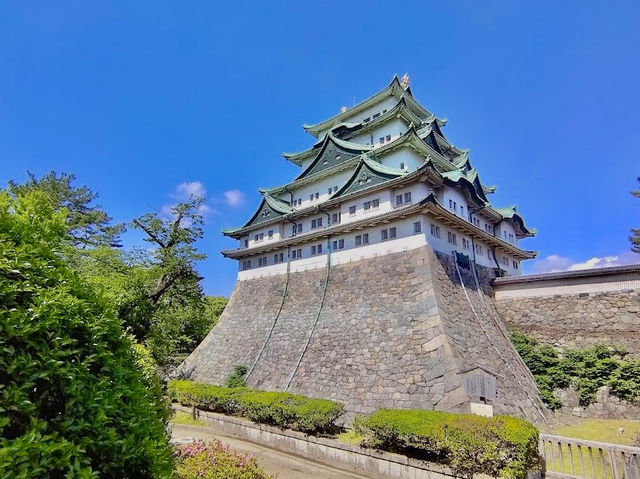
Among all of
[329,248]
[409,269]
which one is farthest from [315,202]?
[409,269]

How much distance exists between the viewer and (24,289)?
2496 mm

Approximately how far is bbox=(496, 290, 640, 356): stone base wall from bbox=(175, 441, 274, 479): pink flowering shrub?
16.7m

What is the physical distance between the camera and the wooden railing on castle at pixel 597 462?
740 centimetres

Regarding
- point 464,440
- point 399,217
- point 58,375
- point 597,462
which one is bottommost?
point 597,462

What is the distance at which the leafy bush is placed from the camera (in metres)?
18.1

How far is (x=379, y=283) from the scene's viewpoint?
1680 cm

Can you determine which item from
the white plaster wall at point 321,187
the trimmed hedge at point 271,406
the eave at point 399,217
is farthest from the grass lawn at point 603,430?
the white plaster wall at point 321,187

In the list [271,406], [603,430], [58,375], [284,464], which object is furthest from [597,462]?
[58,375]

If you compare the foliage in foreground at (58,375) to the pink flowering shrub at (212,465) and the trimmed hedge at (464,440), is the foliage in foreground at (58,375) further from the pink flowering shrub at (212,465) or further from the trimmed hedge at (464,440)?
the trimmed hedge at (464,440)

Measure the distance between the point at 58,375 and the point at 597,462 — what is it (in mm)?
11627

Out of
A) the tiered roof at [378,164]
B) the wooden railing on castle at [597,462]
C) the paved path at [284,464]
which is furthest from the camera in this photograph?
the tiered roof at [378,164]

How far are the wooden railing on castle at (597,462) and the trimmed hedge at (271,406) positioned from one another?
5.97 m

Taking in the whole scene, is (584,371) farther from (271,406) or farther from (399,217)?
(271,406)

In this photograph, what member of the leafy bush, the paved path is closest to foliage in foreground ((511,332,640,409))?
the paved path
